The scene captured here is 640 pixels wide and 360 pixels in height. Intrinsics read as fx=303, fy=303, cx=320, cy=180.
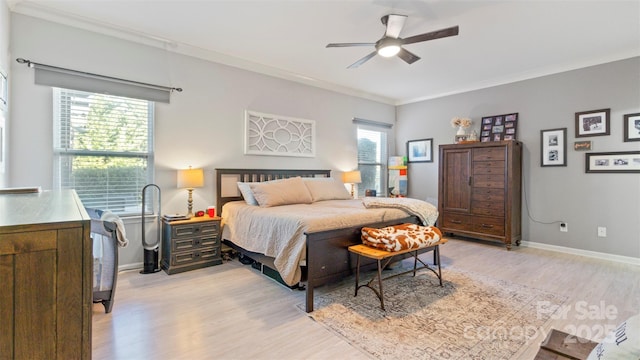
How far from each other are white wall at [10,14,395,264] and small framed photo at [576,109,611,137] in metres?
3.49

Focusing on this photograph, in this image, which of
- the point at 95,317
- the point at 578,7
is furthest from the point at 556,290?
the point at 95,317

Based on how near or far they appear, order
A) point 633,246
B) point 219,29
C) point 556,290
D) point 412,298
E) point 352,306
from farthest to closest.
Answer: point 633,246
point 219,29
point 556,290
point 412,298
point 352,306

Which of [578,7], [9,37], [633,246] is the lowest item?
[633,246]

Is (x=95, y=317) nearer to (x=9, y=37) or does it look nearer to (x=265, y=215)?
(x=265, y=215)

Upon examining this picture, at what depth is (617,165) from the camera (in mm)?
3889

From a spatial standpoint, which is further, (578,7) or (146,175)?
(146,175)

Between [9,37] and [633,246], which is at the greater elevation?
[9,37]

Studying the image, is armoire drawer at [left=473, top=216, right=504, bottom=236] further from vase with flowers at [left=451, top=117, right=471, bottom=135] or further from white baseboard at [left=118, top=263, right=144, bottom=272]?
white baseboard at [left=118, top=263, right=144, bottom=272]

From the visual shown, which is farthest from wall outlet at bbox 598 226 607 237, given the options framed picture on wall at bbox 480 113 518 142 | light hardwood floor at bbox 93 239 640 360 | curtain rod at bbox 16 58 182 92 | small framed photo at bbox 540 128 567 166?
curtain rod at bbox 16 58 182 92

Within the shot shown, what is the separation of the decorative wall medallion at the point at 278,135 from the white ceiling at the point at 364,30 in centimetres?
71

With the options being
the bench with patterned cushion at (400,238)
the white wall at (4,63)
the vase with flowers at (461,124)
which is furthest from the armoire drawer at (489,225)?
the white wall at (4,63)

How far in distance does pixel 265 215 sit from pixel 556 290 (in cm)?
292

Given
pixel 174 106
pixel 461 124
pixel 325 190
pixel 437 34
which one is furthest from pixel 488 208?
pixel 174 106

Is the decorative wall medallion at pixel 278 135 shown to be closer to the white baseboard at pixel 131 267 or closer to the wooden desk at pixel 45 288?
the white baseboard at pixel 131 267
